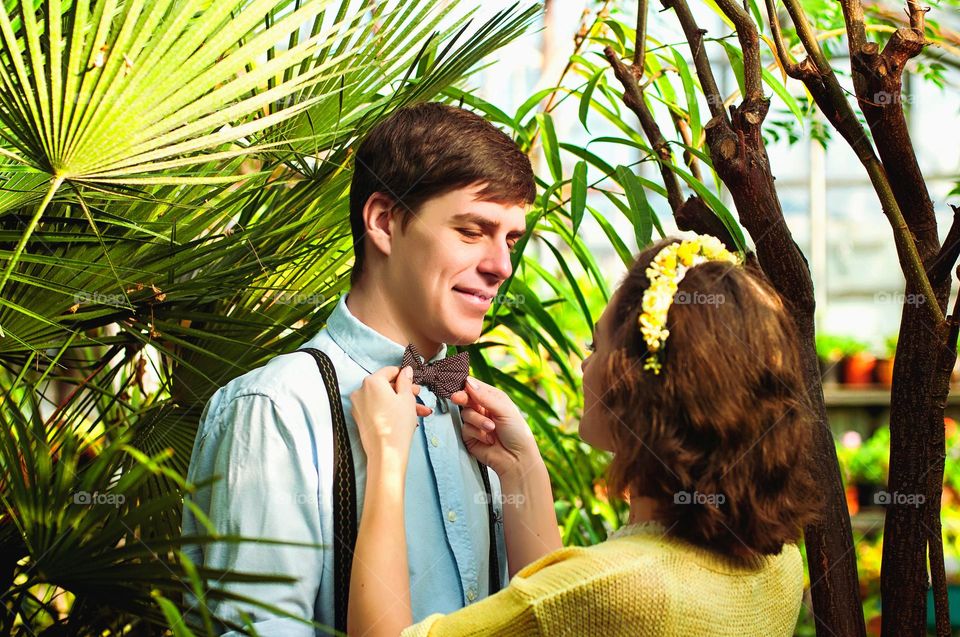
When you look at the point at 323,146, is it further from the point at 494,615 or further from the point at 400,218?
the point at 494,615

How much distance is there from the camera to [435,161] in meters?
1.20

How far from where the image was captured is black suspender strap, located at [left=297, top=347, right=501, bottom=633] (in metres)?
1.08

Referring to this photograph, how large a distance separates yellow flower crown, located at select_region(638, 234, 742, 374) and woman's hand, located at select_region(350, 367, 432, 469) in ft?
0.87

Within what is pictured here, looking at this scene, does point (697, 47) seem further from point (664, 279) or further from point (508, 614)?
point (508, 614)

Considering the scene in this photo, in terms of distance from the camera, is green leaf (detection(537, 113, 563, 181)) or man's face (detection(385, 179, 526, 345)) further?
green leaf (detection(537, 113, 563, 181))

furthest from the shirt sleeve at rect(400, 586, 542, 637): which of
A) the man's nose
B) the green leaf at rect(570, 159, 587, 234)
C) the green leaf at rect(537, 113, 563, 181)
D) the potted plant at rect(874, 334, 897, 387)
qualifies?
the potted plant at rect(874, 334, 897, 387)

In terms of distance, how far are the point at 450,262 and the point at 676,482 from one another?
0.37 meters

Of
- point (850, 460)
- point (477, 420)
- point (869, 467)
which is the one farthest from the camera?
point (850, 460)

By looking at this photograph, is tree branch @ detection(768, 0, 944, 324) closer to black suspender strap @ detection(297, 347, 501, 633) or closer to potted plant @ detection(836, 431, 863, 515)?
black suspender strap @ detection(297, 347, 501, 633)

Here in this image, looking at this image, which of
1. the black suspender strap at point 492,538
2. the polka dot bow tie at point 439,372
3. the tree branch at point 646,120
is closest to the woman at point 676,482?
the polka dot bow tie at point 439,372

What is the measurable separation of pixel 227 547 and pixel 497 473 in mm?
359

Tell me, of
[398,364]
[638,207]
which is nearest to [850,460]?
[638,207]

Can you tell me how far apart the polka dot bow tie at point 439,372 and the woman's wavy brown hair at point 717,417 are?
0.25m

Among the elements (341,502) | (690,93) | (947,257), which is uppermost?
(690,93)
